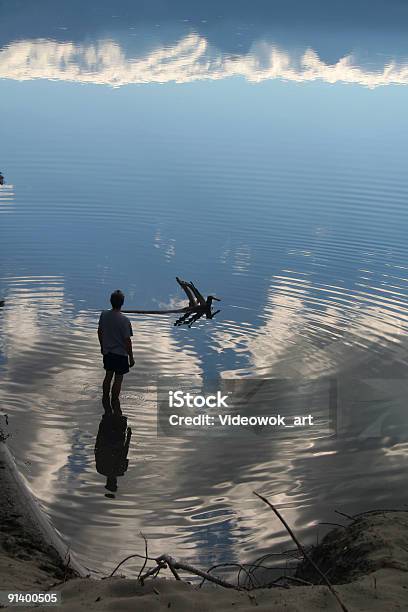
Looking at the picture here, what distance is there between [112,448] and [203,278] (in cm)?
651

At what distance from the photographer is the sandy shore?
4.48 m

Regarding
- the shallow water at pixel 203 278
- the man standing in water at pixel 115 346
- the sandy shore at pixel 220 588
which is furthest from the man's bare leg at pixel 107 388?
the sandy shore at pixel 220 588

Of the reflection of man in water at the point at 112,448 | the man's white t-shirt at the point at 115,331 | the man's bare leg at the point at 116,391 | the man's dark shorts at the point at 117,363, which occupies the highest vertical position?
the man's white t-shirt at the point at 115,331

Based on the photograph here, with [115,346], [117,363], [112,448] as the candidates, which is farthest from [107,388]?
[112,448]

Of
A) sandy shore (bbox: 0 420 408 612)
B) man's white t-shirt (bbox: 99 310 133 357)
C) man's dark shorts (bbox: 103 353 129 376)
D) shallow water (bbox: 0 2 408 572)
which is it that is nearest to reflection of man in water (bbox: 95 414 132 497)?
shallow water (bbox: 0 2 408 572)

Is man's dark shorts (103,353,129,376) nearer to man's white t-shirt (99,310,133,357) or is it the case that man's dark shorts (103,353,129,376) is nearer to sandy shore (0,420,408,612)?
man's white t-shirt (99,310,133,357)

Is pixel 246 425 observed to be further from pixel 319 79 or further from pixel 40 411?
pixel 319 79

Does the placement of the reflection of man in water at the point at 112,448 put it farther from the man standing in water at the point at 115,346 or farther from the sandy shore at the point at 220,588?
the sandy shore at the point at 220,588

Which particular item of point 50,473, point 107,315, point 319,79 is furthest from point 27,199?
point 319,79

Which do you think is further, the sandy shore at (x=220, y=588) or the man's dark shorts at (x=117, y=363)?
the man's dark shorts at (x=117, y=363)

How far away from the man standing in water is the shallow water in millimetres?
233

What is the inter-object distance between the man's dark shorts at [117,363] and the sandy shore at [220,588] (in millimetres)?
2883

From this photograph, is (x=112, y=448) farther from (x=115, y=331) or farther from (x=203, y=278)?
(x=203, y=278)

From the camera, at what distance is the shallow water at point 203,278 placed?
27.1 feet
